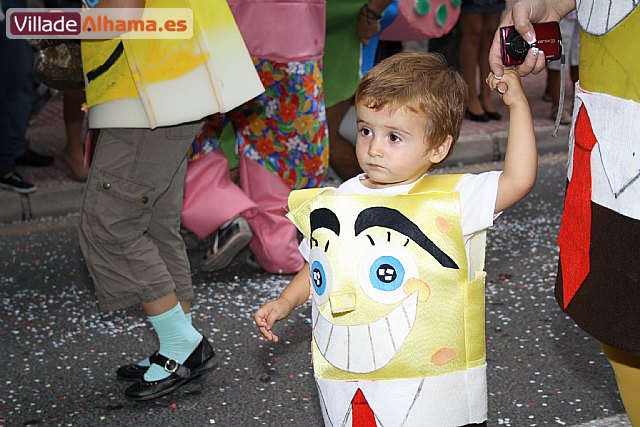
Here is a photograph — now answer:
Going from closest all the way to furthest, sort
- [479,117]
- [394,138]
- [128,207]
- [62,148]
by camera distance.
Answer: [394,138] → [128,207] → [62,148] → [479,117]

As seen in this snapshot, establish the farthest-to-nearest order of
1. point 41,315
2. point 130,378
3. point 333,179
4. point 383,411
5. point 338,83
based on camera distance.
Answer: point 333,179
point 338,83
point 41,315
point 130,378
point 383,411

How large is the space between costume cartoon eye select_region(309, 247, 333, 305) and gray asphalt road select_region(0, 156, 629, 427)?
117 cm

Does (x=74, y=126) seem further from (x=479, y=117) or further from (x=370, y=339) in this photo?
(x=370, y=339)

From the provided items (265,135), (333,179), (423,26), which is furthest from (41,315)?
(333,179)

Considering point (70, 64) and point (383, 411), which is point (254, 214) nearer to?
point (70, 64)

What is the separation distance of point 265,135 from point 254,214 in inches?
14.6

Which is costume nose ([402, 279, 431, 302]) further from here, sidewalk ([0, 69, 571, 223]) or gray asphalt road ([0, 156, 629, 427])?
sidewalk ([0, 69, 571, 223])

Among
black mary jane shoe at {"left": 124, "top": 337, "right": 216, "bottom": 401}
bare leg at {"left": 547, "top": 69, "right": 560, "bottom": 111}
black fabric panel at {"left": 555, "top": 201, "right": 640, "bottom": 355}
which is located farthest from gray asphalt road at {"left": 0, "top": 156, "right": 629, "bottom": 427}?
bare leg at {"left": 547, "top": 69, "right": 560, "bottom": 111}

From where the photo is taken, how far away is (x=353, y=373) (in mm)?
2121

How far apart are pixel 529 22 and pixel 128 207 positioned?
1.58 metres

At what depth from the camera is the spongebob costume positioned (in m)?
2.07

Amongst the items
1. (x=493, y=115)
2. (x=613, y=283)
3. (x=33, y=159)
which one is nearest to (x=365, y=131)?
(x=613, y=283)

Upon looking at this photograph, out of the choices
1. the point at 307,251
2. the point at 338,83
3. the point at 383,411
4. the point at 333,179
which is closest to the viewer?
the point at 383,411

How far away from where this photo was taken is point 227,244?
447 centimetres
